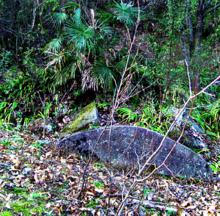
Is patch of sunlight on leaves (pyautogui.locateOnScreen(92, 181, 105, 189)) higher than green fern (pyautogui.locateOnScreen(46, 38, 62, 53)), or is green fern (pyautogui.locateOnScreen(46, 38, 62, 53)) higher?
green fern (pyautogui.locateOnScreen(46, 38, 62, 53))

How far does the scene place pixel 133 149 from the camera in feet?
14.8

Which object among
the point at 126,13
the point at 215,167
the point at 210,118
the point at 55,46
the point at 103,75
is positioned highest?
the point at 126,13

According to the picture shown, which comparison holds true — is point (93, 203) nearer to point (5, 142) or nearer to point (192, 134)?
point (5, 142)

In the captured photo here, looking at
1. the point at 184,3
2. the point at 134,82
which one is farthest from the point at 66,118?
the point at 184,3

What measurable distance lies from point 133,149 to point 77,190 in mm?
1167

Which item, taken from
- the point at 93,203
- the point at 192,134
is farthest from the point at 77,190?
the point at 192,134

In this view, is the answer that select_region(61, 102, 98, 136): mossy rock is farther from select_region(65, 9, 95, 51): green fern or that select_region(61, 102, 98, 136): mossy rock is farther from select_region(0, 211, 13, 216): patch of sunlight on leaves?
select_region(0, 211, 13, 216): patch of sunlight on leaves

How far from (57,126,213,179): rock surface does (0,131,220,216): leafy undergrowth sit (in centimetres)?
14

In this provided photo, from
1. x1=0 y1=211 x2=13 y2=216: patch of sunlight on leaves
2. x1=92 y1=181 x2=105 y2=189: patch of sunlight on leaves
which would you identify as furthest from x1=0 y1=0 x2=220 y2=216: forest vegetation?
x1=0 y1=211 x2=13 y2=216: patch of sunlight on leaves

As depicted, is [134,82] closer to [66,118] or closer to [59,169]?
[66,118]

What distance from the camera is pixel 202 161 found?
14.8ft

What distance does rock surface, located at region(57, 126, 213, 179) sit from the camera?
14.6 feet

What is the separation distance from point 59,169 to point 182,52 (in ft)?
11.2

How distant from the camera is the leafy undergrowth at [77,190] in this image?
3277 mm
